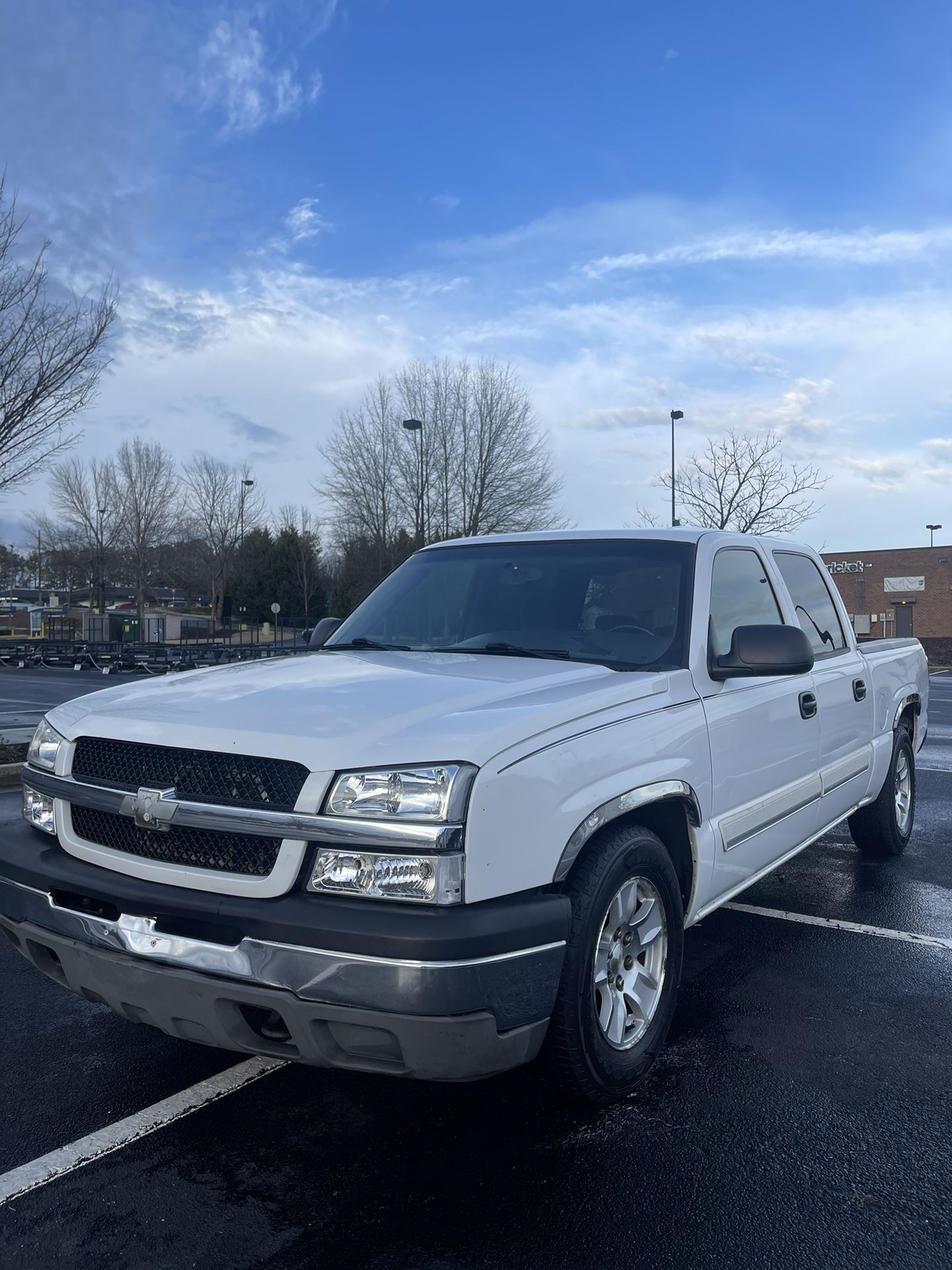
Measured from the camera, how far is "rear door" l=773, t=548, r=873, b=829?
16.3 feet

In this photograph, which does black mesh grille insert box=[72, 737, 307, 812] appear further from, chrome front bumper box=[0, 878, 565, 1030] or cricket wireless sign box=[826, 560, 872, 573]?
cricket wireless sign box=[826, 560, 872, 573]

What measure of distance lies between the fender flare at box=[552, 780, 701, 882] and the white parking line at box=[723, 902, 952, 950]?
2021 mm

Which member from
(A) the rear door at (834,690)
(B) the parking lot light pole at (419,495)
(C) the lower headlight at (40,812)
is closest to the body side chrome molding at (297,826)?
(C) the lower headlight at (40,812)

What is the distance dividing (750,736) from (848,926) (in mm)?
1718

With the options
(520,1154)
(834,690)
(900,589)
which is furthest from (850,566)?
(520,1154)

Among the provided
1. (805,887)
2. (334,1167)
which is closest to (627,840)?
(334,1167)

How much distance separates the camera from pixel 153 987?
270cm

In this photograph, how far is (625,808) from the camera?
10.0 feet

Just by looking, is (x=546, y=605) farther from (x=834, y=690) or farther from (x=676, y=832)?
(x=834, y=690)

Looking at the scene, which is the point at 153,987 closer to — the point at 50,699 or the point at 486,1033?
the point at 486,1033

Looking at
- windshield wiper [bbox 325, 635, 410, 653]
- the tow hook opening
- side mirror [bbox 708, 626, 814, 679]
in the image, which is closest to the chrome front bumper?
the tow hook opening

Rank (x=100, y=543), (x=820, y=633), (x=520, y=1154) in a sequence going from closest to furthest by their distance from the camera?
1. (x=520, y=1154)
2. (x=820, y=633)
3. (x=100, y=543)

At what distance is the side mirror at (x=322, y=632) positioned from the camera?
5.07m

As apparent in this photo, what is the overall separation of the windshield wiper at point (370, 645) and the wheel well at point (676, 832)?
4.13ft
